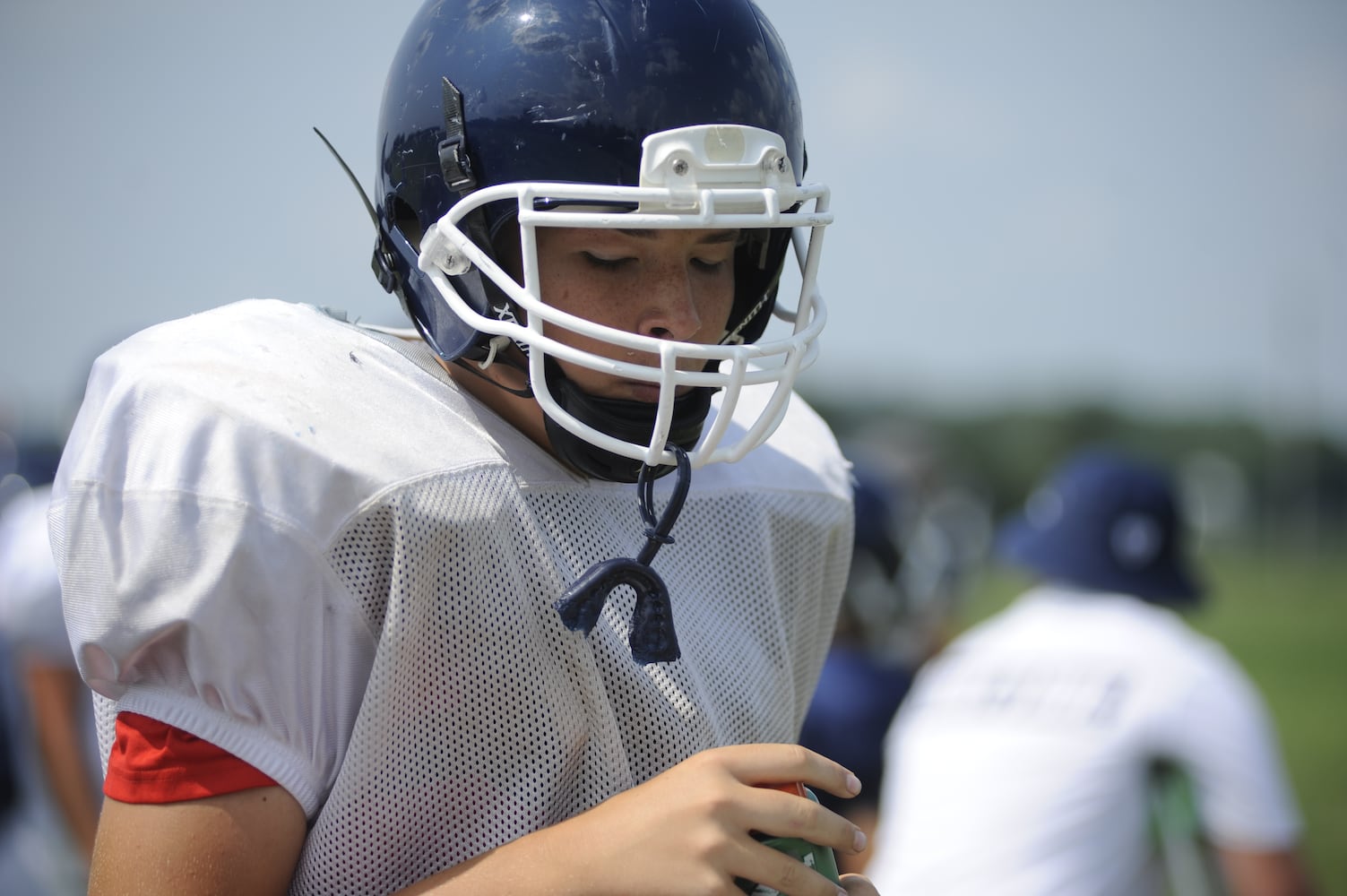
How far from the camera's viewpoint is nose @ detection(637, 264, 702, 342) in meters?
1.56

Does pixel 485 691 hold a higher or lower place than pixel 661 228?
lower

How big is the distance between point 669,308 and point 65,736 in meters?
3.12

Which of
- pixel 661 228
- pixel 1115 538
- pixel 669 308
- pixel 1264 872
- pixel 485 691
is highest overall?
pixel 661 228

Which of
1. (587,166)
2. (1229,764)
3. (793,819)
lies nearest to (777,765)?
(793,819)

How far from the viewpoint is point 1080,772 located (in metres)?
3.21

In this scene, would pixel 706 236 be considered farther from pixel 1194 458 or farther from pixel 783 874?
pixel 1194 458

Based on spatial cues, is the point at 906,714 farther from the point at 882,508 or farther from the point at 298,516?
the point at 298,516

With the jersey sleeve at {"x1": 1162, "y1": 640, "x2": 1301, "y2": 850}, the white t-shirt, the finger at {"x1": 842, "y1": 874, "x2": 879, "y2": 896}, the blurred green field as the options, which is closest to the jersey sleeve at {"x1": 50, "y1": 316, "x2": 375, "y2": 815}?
the finger at {"x1": 842, "y1": 874, "x2": 879, "y2": 896}

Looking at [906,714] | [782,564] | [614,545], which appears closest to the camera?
[614,545]

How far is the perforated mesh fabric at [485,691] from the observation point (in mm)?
1385

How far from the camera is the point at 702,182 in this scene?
1531mm

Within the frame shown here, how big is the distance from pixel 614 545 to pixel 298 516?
41 centimetres

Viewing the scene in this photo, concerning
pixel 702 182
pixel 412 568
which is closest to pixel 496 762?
pixel 412 568

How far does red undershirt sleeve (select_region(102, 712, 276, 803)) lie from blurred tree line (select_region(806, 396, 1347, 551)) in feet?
97.5
